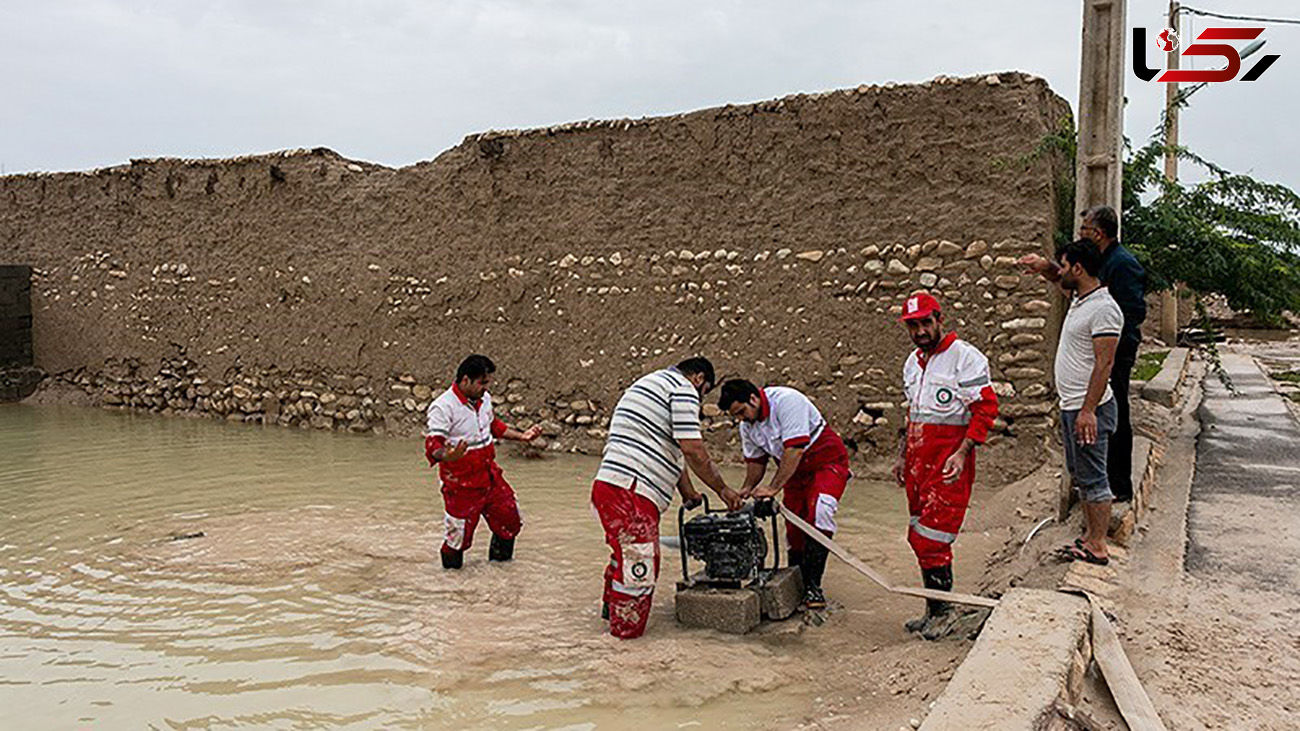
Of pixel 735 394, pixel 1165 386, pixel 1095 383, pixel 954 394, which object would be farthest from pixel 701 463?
pixel 1165 386

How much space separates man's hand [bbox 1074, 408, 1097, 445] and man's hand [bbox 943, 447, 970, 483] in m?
0.52

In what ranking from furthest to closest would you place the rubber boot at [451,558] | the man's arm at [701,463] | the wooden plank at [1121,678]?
the rubber boot at [451,558]
the man's arm at [701,463]
the wooden plank at [1121,678]

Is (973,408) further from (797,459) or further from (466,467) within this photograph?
(466,467)

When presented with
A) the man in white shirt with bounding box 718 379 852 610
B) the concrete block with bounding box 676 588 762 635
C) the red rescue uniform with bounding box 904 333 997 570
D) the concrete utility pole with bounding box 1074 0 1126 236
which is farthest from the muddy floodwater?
the concrete utility pole with bounding box 1074 0 1126 236

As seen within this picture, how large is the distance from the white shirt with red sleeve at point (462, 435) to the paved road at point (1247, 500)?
12.4 feet

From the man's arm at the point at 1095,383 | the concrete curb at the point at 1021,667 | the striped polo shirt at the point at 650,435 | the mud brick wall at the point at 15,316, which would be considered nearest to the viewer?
the concrete curb at the point at 1021,667

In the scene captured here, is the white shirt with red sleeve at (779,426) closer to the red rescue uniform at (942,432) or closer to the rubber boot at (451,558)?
the red rescue uniform at (942,432)

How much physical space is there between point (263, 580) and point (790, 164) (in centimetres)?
561

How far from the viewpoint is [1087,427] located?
4465mm

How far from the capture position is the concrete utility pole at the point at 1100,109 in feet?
18.4

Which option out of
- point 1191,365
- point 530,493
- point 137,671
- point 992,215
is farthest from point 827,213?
point 1191,365

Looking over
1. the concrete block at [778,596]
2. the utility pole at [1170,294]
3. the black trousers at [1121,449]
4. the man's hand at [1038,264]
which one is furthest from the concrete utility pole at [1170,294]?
the concrete block at [778,596]

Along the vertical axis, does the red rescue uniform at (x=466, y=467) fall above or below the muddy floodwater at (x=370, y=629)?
above

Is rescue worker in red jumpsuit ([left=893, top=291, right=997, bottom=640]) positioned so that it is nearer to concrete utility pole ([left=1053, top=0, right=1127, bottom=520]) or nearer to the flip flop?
the flip flop
